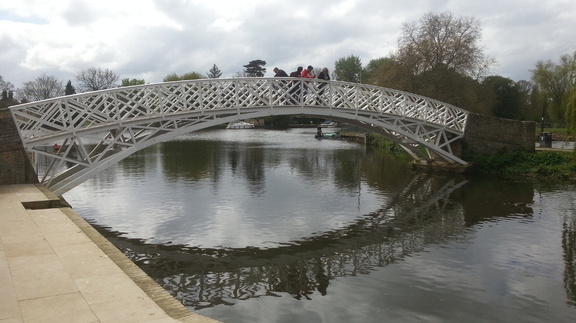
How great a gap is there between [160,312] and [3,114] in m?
10.9

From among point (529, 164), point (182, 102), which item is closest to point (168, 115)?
point (182, 102)

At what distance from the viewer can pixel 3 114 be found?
13.7m

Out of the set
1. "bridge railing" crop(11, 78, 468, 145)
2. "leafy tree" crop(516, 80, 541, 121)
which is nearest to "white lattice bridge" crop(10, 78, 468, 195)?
"bridge railing" crop(11, 78, 468, 145)

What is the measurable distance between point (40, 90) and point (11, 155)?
77696 millimetres

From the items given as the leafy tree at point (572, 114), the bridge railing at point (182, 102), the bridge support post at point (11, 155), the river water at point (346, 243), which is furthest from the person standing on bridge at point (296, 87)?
the leafy tree at point (572, 114)

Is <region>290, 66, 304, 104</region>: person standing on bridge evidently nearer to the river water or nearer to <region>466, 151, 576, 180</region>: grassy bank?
the river water

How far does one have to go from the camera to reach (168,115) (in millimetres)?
16328

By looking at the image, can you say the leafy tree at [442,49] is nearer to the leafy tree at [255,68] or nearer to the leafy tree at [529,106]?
the leafy tree at [529,106]

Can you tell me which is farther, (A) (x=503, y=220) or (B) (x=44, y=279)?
(A) (x=503, y=220)

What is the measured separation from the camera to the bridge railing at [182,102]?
14.6 m

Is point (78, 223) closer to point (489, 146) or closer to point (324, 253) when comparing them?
point (324, 253)

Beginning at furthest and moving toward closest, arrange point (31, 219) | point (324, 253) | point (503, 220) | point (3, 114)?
point (503, 220), point (3, 114), point (324, 253), point (31, 219)

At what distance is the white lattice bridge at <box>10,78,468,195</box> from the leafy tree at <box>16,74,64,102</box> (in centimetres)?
7012

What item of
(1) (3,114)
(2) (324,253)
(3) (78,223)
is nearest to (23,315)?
(3) (78,223)
